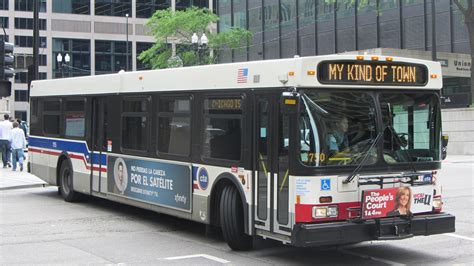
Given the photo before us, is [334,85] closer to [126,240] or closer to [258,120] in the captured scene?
[258,120]

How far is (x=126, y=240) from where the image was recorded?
30.4ft

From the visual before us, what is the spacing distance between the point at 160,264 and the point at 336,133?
9.11ft

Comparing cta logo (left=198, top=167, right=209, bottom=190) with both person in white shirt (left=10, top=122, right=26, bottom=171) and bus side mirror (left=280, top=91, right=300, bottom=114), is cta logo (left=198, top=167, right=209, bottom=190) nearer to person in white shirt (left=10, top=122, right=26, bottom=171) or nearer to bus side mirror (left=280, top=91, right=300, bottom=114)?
bus side mirror (left=280, top=91, right=300, bottom=114)

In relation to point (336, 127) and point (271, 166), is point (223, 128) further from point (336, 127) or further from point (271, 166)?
point (336, 127)

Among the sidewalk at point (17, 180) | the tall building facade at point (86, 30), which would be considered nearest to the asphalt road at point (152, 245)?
the sidewalk at point (17, 180)

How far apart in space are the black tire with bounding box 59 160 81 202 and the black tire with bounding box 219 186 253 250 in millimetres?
6014

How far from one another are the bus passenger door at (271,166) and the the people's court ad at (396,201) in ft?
3.25

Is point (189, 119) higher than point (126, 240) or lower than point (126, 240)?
higher

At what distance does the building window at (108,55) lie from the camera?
79.1 m

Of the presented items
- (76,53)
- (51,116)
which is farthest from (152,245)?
(76,53)

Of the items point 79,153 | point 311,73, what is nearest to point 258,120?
point 311,73

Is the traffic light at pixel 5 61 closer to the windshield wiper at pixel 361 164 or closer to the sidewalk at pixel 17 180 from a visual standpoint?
the sidewalk at pixel 17 180

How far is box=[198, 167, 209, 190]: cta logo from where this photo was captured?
8969mm

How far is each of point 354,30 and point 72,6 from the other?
44238 mm
